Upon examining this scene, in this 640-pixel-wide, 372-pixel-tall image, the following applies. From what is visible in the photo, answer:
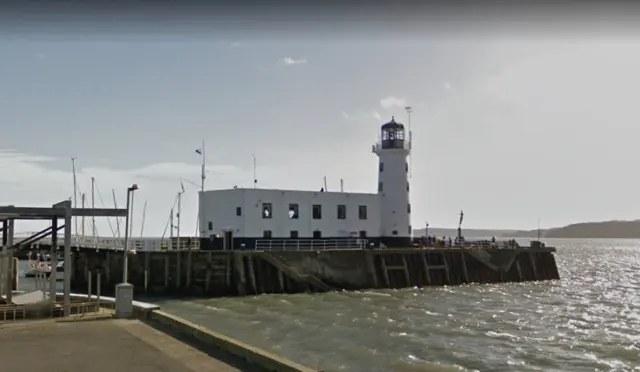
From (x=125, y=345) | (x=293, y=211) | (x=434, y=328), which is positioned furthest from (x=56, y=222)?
(x=293, y=211)

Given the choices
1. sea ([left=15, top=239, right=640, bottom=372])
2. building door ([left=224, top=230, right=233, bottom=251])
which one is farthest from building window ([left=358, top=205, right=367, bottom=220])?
building door ([left=224, top=230, right=233, bottom=251])

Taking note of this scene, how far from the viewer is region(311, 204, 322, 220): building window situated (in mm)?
46156

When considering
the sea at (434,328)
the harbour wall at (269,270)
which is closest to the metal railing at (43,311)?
the sea at (434,328)

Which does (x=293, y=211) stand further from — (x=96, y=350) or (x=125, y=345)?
(x=96, y=350)

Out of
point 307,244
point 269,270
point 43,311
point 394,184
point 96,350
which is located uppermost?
point 394,184

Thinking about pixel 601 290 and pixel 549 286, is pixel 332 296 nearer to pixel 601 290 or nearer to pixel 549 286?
pixel 549 286

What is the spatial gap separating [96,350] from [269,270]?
86.6ft

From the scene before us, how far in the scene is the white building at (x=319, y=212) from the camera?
43188 millimetres

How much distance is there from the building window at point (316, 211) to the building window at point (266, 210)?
3670 millimetres

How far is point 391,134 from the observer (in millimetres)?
53844

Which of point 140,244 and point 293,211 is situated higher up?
point 293,211

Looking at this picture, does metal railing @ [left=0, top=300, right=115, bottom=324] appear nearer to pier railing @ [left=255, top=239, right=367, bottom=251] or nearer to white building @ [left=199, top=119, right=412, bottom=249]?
white building @ [left=199, top=119, right=412, bottom=249]

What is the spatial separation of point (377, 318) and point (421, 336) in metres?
4.96

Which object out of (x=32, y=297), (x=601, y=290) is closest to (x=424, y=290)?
(x=601, y=290)
